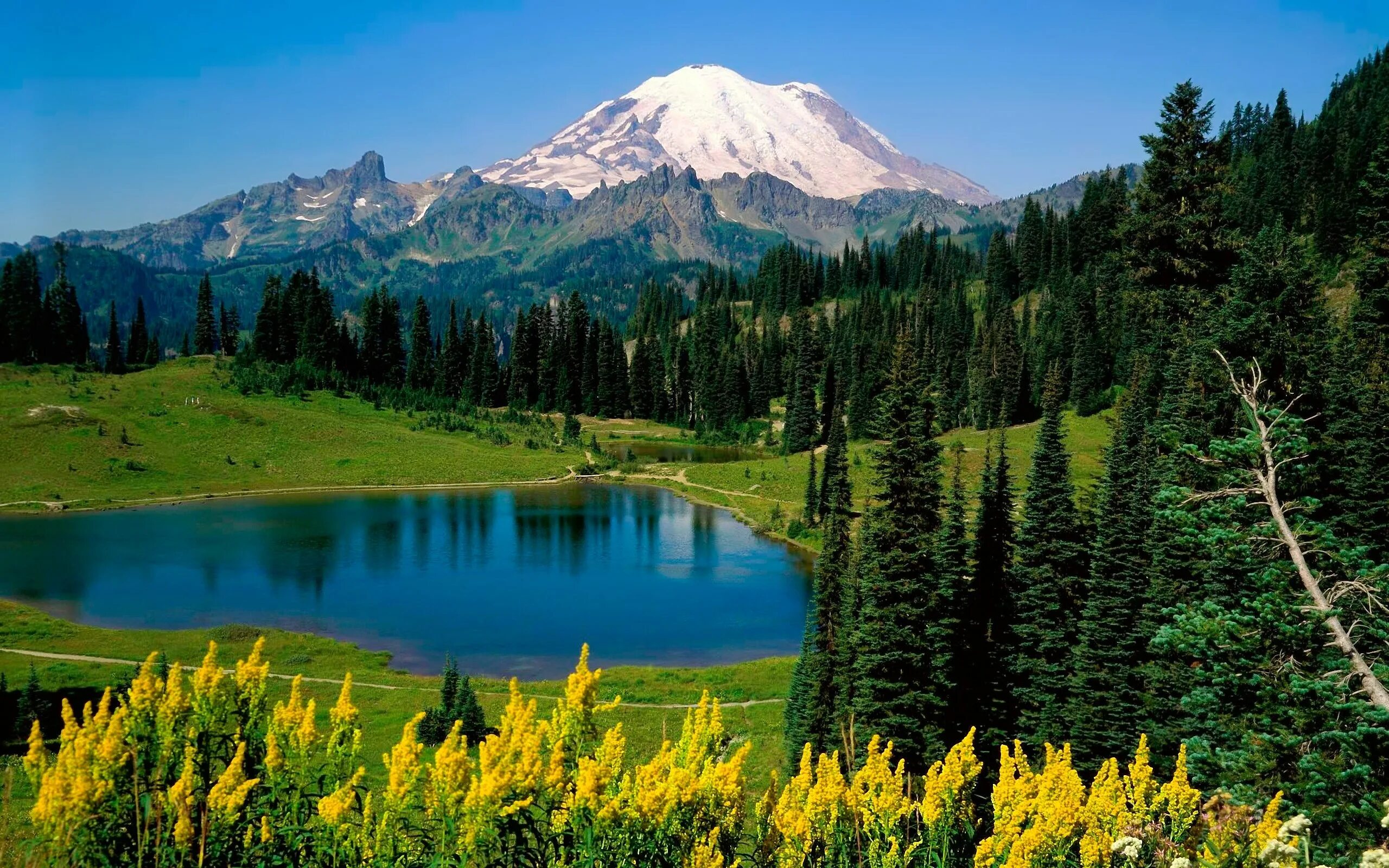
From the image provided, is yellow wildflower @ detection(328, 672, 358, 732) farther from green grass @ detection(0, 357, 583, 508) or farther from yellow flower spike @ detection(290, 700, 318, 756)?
green grass @ detection(0, 357, 583, 508)

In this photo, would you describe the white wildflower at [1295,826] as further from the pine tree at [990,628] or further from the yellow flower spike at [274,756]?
the pine tree at [990,628]

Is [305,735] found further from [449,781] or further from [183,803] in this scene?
[449,781]

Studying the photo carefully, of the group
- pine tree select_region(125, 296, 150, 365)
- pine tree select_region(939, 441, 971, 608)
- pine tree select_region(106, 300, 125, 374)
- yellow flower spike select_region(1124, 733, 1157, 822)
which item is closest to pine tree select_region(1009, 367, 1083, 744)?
pine tree select_region(939, 441, 971, 608)

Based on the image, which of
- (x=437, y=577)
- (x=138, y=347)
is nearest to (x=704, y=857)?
(x=437, y=577)

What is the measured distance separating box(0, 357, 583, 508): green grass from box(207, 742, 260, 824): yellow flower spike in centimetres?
8201

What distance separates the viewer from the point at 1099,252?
12694 cm

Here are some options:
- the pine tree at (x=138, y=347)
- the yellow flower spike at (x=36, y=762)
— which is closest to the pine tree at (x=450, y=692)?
the yellow flower spike at (x=36, y=762)

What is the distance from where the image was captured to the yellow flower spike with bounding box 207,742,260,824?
5250 mm

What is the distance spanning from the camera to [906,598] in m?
25.8

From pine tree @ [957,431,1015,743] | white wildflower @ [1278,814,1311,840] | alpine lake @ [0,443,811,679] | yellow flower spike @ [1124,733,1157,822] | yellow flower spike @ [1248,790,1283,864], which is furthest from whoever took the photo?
alpine lake @ [0,443,811,679]

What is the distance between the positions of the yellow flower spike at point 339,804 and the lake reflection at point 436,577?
35717 millimetres

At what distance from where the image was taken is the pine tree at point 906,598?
24.6 metres

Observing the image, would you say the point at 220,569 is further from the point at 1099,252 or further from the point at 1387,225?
the point at 1099,252

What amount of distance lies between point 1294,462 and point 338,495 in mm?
84121
